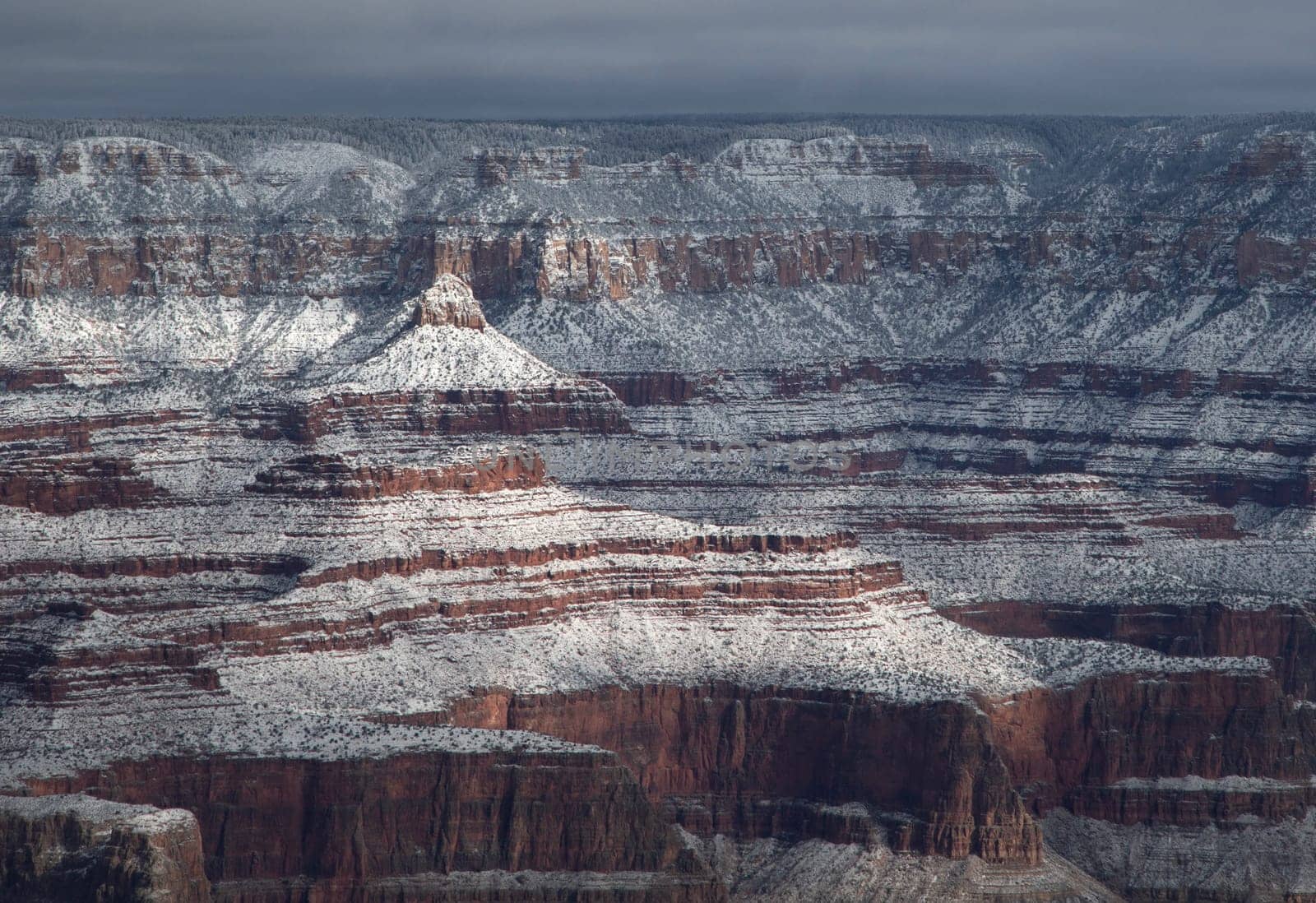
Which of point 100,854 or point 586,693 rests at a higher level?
point 586,693

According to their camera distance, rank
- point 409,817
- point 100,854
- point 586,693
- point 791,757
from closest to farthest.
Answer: point 100,854
point 409,817
point 791,757
point 586,693

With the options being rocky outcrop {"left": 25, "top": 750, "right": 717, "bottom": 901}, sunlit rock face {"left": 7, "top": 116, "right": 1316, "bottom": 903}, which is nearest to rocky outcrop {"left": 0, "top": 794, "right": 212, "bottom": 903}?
sunlit rock face {"left": 7, "top": 116, "right": 1316, "bottom": 903}

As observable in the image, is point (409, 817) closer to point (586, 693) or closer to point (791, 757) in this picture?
point (586, 693)

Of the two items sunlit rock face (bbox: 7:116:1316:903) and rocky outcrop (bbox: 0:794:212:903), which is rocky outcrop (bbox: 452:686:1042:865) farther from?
rocky outcrop (bbox: 0:794:212:903)

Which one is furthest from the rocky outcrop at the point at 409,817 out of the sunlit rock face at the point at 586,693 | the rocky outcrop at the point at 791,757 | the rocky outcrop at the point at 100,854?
the rocky outcrop at the point at 791,757

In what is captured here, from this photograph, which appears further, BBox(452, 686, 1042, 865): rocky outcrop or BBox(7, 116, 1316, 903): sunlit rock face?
BBox(452, 686, 1042, 865): rocky outcrop

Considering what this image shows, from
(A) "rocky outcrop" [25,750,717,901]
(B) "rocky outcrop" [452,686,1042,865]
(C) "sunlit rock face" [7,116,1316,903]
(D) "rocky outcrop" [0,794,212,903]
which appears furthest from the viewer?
(B) "rocky outcrop" [452,686,1042,865]

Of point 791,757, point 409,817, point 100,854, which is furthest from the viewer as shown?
point 791,757

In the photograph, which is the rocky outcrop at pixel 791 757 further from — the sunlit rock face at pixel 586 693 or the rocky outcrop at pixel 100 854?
the rocky outcrop at pixel 100 854

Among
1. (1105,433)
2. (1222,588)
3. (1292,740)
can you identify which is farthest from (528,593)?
(1105,433)

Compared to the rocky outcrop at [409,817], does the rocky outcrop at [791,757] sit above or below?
above

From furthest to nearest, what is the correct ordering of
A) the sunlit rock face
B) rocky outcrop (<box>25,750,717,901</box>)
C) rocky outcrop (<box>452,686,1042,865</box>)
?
rocky outcrop (<box>452,686,1042,865</box>) → the sunlit rock face → rocky outcrop (<box>25,750,717,901</box>)

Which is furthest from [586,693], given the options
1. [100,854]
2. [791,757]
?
[100,854]
